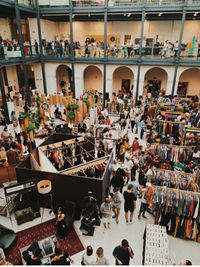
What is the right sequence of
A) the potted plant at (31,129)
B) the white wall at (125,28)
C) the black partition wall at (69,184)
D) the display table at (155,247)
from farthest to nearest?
the white wall at (125,28)
the potted plant at (31,129)
the black partition wall at (69,184)
the display table at (155,247)

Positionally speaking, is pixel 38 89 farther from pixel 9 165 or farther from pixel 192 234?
pixel 192 234

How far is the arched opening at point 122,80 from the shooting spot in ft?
65.9

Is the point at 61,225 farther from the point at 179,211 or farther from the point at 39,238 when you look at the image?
the point at 179,211

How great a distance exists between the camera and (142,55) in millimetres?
15742

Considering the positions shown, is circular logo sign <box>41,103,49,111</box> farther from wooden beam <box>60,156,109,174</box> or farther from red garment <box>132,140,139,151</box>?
wooden beam <box>60,156,109,174</box>

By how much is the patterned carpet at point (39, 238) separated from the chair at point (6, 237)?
0.54ft

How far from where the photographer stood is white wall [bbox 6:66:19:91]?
1715 centimetres

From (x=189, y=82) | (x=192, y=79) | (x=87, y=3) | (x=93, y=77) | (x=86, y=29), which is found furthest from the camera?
(x=93, y=77)

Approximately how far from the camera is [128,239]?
5695 mm

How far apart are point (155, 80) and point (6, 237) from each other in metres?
18.2

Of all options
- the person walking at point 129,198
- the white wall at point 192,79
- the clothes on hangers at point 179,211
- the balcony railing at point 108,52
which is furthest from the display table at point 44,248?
the white wall at point 192,79

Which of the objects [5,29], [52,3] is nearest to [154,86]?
[52,3]

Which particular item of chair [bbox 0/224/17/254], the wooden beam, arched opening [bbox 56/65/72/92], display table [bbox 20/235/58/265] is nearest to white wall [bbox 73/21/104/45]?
arched opening [bbox 56/65/72/92]

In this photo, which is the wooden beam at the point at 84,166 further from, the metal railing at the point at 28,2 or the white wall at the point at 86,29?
the white wall at the point at 86,29
